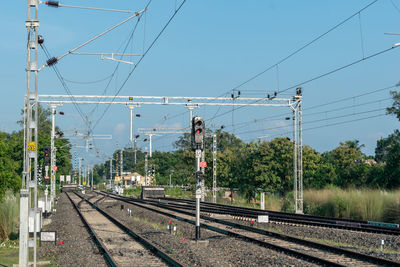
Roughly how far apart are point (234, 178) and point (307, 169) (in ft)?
35.4

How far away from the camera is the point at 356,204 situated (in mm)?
32438

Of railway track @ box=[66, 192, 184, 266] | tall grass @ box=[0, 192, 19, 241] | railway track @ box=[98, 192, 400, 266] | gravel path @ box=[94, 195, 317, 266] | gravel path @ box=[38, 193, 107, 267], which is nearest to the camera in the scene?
railway track @ box=[98, 192, 400, 266]

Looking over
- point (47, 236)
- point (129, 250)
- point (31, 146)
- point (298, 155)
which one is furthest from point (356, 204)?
point (31, 146)

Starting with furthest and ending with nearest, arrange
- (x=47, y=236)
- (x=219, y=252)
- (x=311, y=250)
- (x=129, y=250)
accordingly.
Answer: (x=129, y=250) < (x=219, y=252) < (x=311, y=250) < (x=47, y=236)

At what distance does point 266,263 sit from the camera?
15.0 meters

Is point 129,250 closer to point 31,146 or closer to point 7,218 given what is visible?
point 31,146

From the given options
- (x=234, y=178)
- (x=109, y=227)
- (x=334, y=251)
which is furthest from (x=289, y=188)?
(x=334, y=251)

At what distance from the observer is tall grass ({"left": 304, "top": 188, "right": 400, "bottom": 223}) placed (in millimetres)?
29078

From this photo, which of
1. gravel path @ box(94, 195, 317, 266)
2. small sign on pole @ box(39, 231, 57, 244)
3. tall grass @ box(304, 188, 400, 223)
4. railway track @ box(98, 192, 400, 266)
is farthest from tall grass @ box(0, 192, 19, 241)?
tall grass @ box(304, 188, 400, 223)

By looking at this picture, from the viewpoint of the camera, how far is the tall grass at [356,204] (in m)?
29.1

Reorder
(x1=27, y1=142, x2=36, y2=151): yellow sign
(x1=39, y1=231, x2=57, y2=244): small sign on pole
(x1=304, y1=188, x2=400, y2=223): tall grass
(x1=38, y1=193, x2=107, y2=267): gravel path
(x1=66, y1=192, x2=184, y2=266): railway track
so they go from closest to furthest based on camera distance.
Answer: (x1=39, y1=231, x2=57, y2=244): small sign on pole < (x1=27, y1=142, x2=36, y2=151): yellow sign < (x1=66, y1=192, x2=184, y2=266): railway track < (x1=38, y1=193, x2=107, y2=267): gravel path < (x1=304, y1=188, x2=400, y2=223): tall grass

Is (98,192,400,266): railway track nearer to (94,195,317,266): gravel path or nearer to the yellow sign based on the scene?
(94,195,317,266): gravel path

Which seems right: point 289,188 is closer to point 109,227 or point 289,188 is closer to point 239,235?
point 109,227

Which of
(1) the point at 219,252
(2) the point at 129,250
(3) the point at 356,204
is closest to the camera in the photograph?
(1) the point at 219,252
